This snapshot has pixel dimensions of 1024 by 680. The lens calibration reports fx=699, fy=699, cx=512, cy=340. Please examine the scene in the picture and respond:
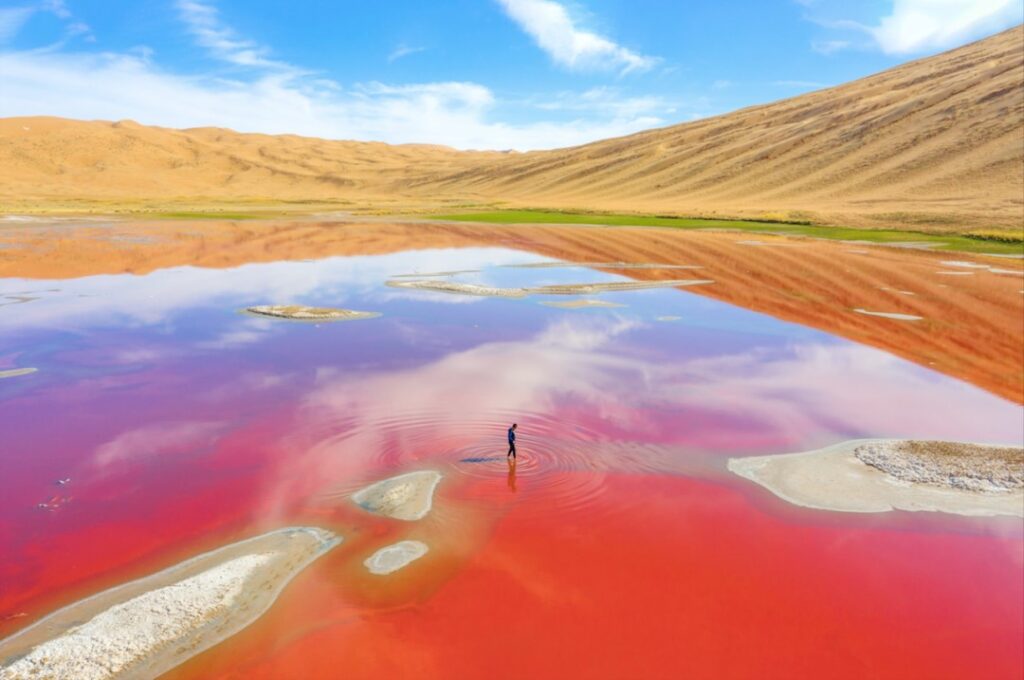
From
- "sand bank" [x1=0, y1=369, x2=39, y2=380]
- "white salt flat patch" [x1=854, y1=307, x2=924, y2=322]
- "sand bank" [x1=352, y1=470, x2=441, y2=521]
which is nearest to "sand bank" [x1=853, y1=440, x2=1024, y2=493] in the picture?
"sand bank" [x1=352, y1=470, x2=441, y2=521]

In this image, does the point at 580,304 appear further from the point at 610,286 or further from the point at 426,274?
the point at 426,274

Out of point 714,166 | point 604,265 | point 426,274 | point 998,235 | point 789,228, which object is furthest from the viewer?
point 714,166

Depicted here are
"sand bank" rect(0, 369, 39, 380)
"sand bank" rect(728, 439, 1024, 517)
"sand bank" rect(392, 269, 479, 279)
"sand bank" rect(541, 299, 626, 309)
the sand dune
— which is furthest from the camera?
the sand dune

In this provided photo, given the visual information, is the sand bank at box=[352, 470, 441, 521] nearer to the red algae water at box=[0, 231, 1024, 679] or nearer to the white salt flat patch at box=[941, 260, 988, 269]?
the red algae water at box=[0, 231, 1024, 679]

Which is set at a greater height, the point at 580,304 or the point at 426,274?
the point at 426,274

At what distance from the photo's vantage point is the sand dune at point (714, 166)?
79.1m

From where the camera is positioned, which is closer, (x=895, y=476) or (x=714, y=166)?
(x=895, y=476)

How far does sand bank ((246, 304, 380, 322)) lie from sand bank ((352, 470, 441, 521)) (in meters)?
14.6

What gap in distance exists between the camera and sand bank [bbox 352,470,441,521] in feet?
37.1

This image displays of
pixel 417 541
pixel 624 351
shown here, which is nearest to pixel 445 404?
pixel 417 541

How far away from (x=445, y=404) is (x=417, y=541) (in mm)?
6049

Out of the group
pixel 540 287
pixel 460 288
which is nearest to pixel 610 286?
pixel 540 287

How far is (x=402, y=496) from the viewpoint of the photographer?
11711 millimetres

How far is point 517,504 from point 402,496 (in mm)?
1930
